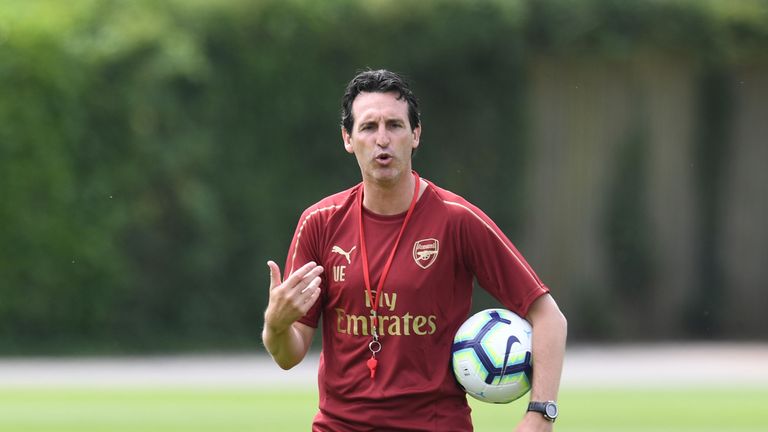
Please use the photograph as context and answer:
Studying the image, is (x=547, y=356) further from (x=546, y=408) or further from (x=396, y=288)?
(x=396, y=288)

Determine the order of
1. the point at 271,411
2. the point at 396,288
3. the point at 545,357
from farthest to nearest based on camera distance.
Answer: the point at 271,411
the point at 396,288
the point at 545,357

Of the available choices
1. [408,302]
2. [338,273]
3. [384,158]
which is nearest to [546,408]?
[408,302]

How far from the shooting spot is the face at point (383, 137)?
5.50 m

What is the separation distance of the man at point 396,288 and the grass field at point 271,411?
6.66 meters

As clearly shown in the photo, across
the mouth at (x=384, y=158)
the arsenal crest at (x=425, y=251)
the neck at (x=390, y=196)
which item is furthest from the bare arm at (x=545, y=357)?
the mouth at (x=384, y=158)

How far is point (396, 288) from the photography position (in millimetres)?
5496

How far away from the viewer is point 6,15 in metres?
18.2

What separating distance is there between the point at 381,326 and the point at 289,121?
1427 centimetres

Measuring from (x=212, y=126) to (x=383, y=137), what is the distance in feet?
45.5

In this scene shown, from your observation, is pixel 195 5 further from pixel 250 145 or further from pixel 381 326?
pixel 381 326

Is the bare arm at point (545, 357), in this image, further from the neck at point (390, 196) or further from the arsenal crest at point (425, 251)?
the neck at point (390, 196)

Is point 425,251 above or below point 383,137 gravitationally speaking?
below

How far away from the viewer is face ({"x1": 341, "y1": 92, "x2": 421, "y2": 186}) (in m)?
5.50

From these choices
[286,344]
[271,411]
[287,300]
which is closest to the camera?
[287,300]
